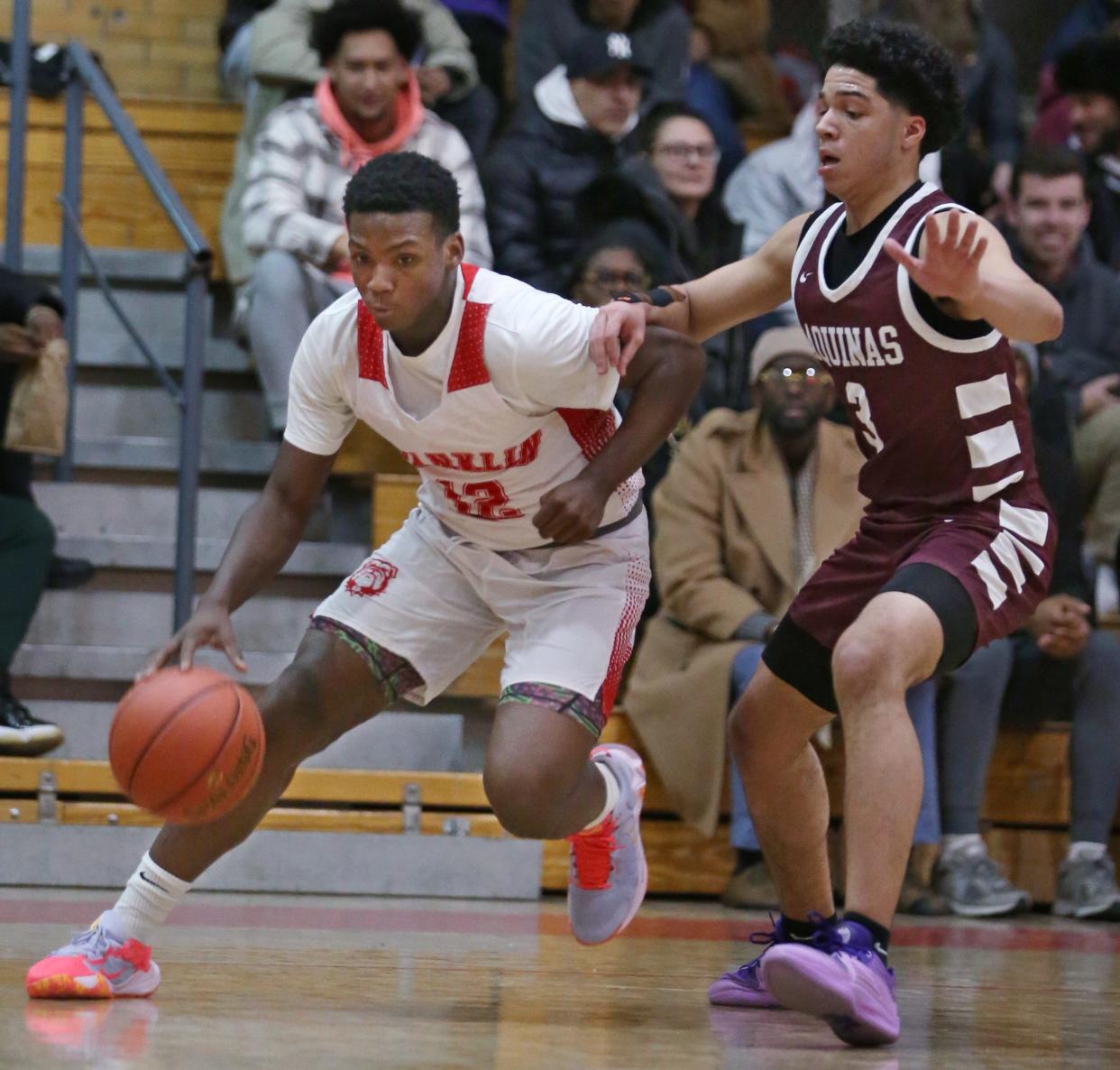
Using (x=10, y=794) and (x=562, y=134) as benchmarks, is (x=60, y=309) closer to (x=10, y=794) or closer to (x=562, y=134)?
(x=10, y=794)

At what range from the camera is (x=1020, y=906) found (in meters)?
6.25

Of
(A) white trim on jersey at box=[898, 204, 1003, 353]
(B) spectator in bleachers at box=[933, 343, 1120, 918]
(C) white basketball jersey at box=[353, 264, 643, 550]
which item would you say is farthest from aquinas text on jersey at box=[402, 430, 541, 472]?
(B) spectator in bleachers at box=[933, 343, 1120, 918]

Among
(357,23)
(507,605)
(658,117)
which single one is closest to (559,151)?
(658,117)

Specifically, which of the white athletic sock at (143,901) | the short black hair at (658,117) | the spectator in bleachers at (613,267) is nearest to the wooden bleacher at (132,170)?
the short black hair at (658,117)

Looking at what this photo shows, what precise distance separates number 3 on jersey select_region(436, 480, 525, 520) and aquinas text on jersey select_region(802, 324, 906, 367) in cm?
72

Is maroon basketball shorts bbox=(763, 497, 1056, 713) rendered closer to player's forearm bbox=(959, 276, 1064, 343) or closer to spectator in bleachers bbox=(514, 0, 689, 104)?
player's forearm bbox=(959, 276, 1064, 343)

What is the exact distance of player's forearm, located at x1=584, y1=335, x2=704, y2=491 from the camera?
12.7ft

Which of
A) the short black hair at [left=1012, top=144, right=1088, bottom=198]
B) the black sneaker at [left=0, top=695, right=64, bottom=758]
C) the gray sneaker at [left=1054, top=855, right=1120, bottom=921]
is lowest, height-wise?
the gray sneaker at [left=1054, top=855, right=1120, bottom=921]

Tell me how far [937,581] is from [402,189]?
1.24 meters

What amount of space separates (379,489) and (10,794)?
1584 mm

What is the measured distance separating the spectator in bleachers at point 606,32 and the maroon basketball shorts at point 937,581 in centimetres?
432

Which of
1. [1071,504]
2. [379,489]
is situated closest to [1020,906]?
[1071,504]

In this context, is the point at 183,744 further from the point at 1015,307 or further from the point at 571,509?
the point at 1015,307

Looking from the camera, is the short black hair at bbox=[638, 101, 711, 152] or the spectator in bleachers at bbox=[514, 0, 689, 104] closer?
the short black hair at bbox=[638, 101, 711, 152]
